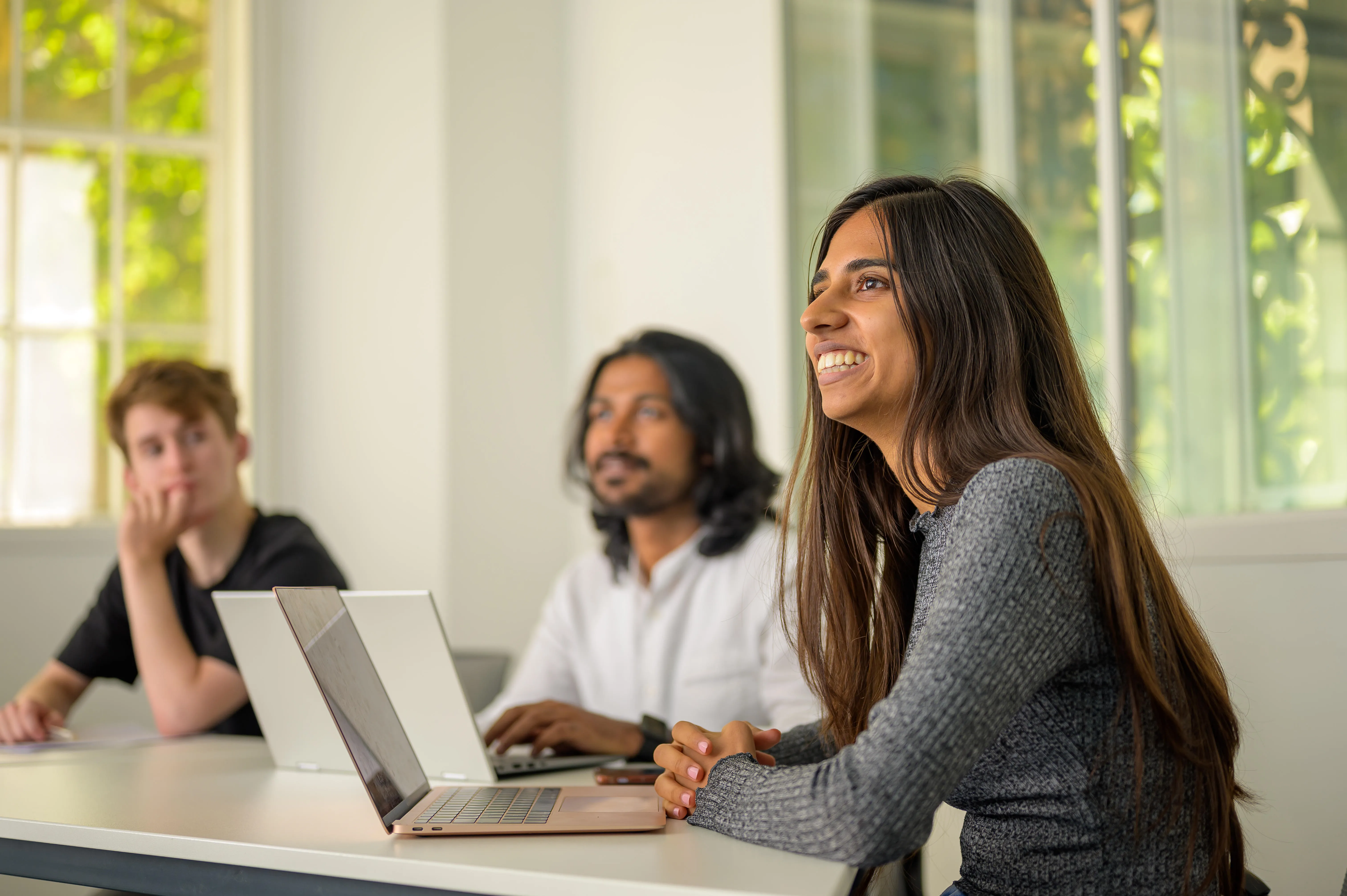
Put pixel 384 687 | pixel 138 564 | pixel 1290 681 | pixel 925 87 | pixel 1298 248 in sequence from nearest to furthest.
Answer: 1. pixel 384 687
2. pixel 1290 681
3. pixel 1298 248
4. pixel 138 564
5. pixel 925 87

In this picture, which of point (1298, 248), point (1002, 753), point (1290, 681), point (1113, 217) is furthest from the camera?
point (1113, 217)

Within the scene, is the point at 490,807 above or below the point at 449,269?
below

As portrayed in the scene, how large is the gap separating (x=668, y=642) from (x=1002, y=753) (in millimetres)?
1154

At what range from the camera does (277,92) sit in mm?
3691

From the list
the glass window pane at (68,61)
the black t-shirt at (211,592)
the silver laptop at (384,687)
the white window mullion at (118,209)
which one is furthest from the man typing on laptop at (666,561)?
the glass window pane at (68,61)

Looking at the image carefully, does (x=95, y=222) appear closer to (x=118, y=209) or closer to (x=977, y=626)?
(x=118, y=209)

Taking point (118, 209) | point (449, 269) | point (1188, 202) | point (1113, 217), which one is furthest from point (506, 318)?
point (1188, 202)

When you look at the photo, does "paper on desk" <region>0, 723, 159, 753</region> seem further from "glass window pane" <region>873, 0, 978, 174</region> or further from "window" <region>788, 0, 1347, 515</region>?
"glass window pane" <region>873, 0, 978, 174</region>

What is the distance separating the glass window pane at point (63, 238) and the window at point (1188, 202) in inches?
104

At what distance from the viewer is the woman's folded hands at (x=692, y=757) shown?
1089 millimetres

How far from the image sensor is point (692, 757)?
1.12 m

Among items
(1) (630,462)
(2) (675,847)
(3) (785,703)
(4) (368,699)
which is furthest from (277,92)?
(2) (675,847)

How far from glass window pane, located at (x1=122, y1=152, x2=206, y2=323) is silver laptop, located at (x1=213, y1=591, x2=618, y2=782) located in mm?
2466

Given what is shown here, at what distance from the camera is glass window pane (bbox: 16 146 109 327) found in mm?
3477
